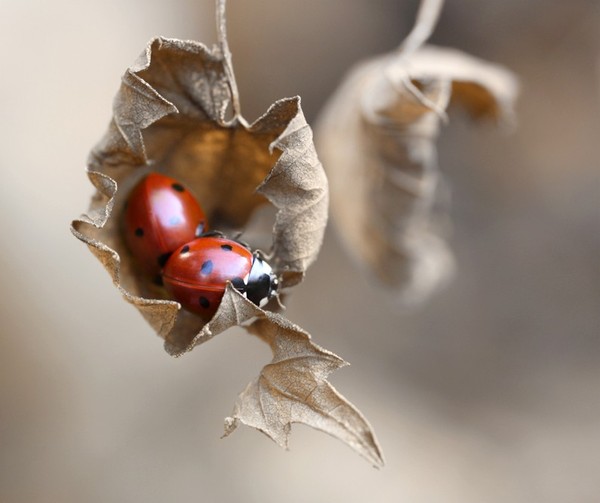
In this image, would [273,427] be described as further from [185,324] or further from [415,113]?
[415,113]

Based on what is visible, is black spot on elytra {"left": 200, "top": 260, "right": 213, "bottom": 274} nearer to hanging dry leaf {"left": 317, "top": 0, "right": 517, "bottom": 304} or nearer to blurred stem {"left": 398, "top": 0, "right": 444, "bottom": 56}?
hanging dry leaf {"left": 317, "top": 0, "right": 517, "bottom": 304}

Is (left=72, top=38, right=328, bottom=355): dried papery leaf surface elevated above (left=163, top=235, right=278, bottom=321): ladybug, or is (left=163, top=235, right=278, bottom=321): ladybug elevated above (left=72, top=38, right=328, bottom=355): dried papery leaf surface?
(left=72, top=38, right=328, bottom=355): dried papery leaf surface

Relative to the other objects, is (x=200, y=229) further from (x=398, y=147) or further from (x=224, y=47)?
(x=398, y=147)

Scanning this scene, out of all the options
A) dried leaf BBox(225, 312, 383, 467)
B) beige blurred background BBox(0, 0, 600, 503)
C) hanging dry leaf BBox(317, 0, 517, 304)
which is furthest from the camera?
beige blurred background BBox(0, 0, 600, 503)

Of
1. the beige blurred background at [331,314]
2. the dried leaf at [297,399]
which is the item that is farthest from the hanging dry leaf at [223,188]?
the beige blurred background at [331,314]

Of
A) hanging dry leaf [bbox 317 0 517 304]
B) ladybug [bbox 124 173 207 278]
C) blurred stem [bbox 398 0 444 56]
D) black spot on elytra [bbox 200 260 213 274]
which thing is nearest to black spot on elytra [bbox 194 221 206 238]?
ladybug [bbox 124 173 207 278]

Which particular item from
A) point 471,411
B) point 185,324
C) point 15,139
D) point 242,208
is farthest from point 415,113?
point 471,411

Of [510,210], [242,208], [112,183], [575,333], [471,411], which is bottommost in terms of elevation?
[471,411]
